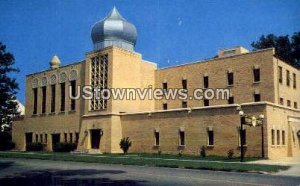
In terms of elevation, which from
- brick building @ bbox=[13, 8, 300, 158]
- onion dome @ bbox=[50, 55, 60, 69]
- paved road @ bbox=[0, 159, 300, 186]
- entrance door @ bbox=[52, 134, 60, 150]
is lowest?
paved road @ bbox=[0, 159, 300, 186]

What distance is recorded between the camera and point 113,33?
48.6m

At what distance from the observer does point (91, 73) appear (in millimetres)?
46562

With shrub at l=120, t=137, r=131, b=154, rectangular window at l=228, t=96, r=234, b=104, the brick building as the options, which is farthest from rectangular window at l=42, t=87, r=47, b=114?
rectangular window at l=228, t=96, r=234, b=104

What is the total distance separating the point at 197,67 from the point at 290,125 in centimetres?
1355

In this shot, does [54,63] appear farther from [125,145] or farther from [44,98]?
[125,145]

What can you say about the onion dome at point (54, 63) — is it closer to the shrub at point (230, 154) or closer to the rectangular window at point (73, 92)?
the rectangular window at point (73, 92)

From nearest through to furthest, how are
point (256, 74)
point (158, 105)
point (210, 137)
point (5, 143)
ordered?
point (210, 137) → point (256, 74) → point (158, 105) → point (5, 143)

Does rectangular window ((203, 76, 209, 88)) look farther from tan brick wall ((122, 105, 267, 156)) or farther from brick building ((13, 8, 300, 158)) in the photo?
tan brick wall ((122, 105, 267, 156))

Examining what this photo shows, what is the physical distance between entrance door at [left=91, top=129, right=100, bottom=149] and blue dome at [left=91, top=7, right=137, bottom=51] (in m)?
11.3

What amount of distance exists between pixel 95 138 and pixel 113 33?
45.3 ft

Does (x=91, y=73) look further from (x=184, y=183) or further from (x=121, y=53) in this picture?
(x=184, y=183)

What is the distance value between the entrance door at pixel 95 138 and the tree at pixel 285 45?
34.2 metres

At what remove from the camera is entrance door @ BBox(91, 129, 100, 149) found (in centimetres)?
4435

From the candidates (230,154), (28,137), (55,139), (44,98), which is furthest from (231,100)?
(28,137)
